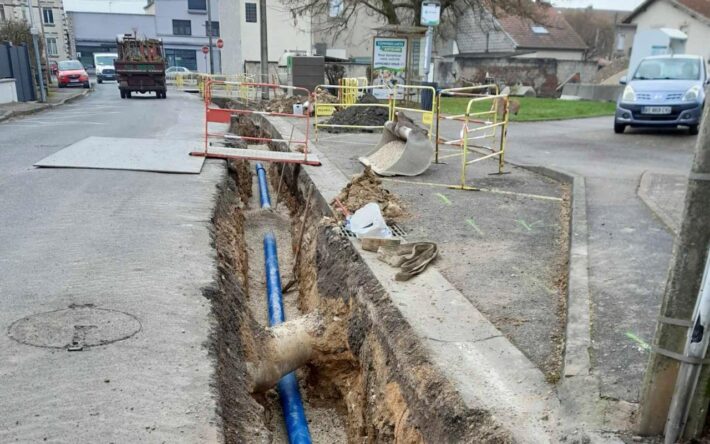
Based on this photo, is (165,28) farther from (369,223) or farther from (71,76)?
(369,223)

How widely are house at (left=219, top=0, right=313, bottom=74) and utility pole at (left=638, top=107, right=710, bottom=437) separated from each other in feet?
135

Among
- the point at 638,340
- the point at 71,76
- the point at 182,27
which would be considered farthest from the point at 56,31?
the point at 638,340

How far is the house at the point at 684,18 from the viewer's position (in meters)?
32.4

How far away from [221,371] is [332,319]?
1796 millimetres

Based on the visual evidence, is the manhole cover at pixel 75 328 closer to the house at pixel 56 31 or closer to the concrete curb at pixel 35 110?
the concrete curb at pixel 35 110

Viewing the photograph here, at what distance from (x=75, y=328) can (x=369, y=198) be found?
3.97 m

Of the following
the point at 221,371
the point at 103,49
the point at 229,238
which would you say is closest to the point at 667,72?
the point at 229,238

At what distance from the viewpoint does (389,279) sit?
4.97 metres

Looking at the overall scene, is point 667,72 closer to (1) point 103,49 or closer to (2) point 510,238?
(2) point 510,238

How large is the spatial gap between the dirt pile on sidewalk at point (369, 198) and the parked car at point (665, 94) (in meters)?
8.46

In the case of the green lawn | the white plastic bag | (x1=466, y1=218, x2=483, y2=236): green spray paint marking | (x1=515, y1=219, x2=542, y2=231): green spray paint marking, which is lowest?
the green lawn

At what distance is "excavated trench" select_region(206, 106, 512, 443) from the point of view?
3.52m

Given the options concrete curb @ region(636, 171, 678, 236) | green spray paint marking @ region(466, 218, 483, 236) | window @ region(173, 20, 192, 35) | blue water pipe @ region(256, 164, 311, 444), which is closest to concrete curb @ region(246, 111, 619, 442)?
blue water pipe @ region(256, 164, 311, 444)

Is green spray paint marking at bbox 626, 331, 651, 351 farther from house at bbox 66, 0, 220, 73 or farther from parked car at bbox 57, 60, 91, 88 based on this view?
house at bbox 66, 0, 220, 73
